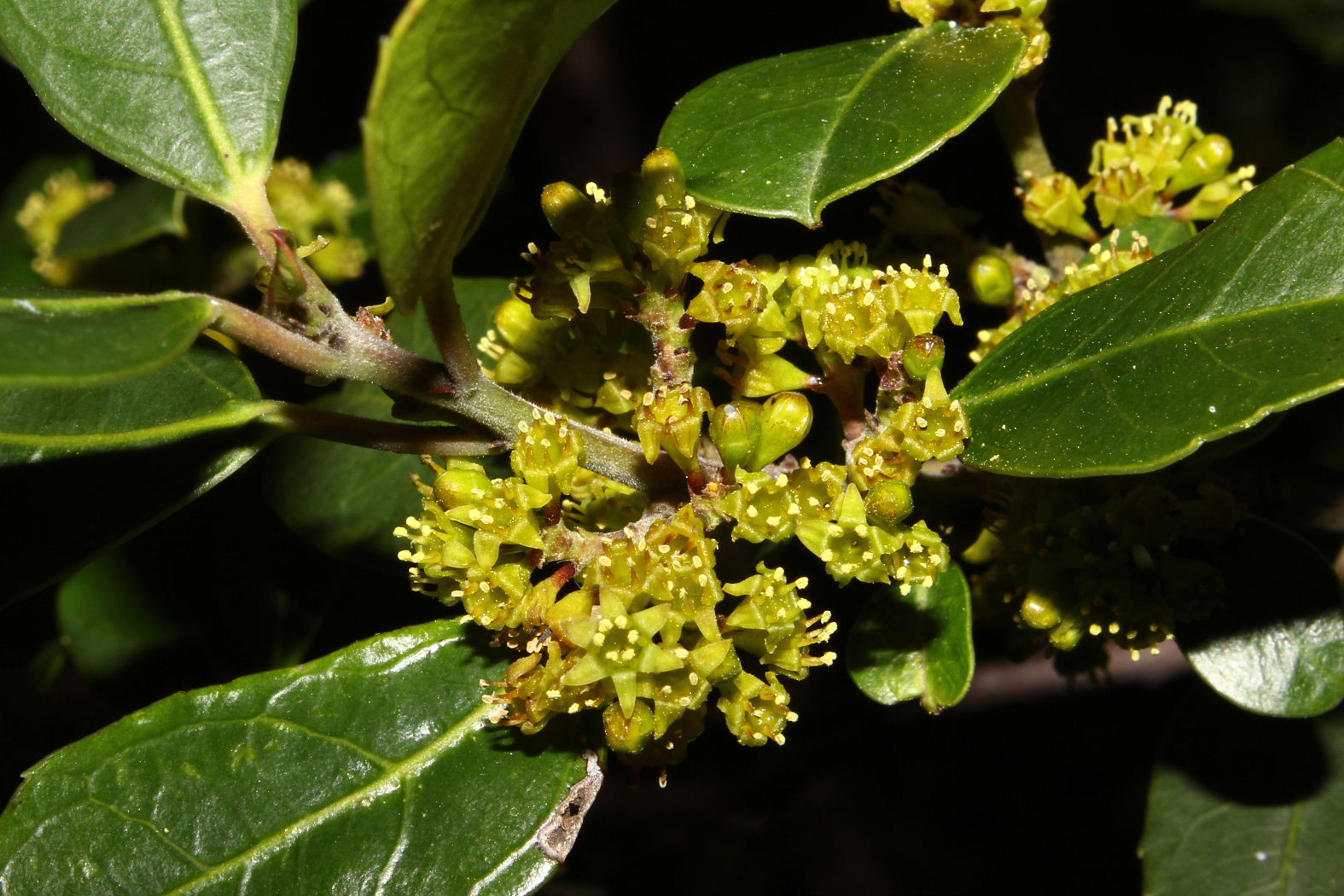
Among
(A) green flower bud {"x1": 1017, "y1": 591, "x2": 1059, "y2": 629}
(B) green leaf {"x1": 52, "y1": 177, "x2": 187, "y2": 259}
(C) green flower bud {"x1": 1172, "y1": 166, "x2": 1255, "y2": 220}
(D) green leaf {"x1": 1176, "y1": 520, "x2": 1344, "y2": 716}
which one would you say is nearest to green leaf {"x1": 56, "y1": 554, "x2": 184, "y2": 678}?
(B) green leaf {"x1": 52, "y1": 177, "x2": 187, "y2": 259}

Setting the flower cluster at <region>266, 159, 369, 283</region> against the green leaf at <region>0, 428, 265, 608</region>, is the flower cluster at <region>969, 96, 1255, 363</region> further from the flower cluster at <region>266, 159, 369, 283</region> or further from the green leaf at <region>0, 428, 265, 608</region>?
the flower cluster at <region>266, 159, 369, 283</region>

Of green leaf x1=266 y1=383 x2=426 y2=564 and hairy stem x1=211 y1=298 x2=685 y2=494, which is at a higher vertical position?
hairy stem x1=211 y1=298 x2=685 y2=494

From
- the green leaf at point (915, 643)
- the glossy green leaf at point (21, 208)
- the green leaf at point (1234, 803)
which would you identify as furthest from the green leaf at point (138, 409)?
the glossy green leaf at point (21, 208)

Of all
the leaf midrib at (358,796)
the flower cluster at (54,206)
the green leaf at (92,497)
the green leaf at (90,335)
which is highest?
the green leaf at (90,335)

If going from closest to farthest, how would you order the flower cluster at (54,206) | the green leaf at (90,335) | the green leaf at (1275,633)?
the green leaf at (90,335) → the green leaf at (1275,633) → the flower cluster at (54,206)

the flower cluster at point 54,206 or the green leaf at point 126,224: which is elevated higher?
the green leaf at point 126,224

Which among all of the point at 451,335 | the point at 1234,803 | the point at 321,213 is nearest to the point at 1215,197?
the point at 1234,803

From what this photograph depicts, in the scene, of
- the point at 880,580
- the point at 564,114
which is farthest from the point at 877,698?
the point at 564,114

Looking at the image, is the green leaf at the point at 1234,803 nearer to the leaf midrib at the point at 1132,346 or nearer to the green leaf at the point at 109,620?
the leaf midrib at the point at 1132,346
